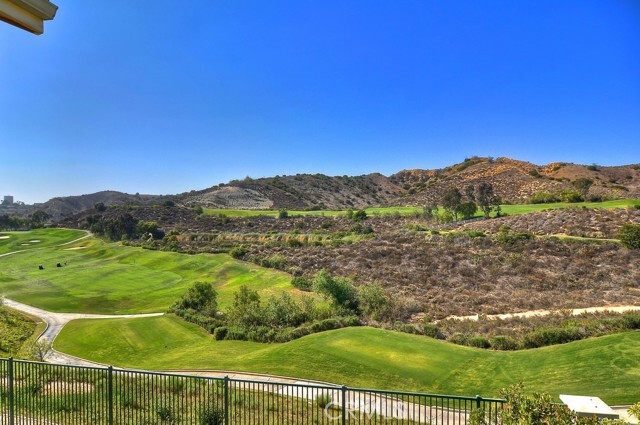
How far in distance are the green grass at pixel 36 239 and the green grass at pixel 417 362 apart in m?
67.4

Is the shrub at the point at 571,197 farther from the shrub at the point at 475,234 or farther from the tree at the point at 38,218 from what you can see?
the tree at the point at 38,218

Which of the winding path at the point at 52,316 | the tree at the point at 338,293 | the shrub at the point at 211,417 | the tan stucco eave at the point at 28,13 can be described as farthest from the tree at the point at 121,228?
the tan stucco eave at the point at 28,13

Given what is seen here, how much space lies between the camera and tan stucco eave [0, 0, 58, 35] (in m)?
4.00

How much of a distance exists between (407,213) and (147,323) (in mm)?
50606

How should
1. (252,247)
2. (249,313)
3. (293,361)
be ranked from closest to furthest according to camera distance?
(293,361) < (249,313) < (252,247)

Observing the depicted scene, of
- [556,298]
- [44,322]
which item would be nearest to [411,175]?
[556,298]

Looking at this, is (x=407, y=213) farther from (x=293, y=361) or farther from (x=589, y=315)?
(x=293, y=361)

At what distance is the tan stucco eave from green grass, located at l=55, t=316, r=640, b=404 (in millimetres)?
15124

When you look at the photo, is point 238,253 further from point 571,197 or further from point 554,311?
point 571,197

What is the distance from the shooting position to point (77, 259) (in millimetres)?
62031

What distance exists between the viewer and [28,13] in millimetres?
4203

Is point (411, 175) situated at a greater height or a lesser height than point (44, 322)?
greater

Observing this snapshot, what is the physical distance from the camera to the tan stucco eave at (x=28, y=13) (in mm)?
3998

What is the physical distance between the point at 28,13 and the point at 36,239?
98475 mm
